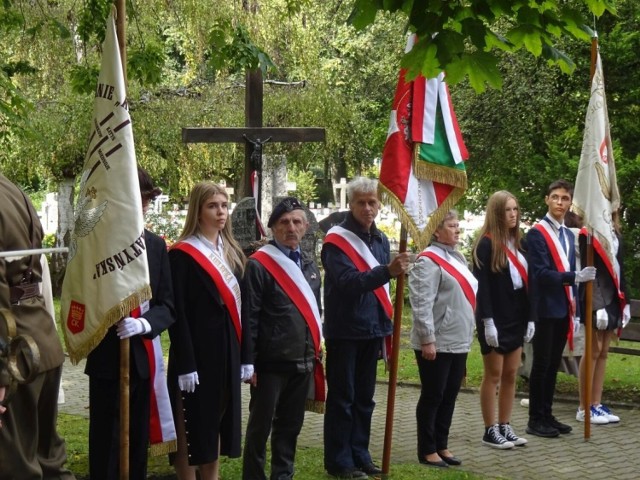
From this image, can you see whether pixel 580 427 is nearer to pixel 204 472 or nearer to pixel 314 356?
pixel 314 356

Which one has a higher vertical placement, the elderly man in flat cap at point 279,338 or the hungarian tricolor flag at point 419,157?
the hungarian tricolor flag at point 419,157

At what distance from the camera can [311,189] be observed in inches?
1752

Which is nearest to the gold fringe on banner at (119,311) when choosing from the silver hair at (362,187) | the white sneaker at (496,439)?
the silver hair at (362,187)

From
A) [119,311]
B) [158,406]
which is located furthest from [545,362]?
[119,311]

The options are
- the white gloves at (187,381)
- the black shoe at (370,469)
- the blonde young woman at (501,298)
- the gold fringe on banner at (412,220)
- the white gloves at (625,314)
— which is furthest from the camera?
the white gloves at (625,314)

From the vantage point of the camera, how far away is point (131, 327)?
602cm

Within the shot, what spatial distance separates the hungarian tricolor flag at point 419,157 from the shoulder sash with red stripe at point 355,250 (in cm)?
41

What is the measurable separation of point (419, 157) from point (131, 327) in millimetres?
2592

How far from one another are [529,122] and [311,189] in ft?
97.0

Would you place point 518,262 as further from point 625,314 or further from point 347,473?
point 347,473

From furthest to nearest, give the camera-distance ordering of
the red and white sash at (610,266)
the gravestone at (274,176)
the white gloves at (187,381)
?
the gravestone at (274,176)
the red and white sash at (610,266)
the white gloves at (187,381)

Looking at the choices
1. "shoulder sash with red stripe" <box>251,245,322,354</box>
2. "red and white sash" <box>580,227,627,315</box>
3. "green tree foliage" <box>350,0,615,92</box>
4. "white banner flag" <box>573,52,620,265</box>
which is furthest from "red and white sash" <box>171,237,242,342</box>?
"red and white sash" <box>580,227,627,315</box>

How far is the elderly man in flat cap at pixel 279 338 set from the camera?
7164 mm

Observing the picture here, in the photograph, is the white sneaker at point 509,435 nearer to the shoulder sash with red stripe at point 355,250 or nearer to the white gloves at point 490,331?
the white gloves at point 490,331
